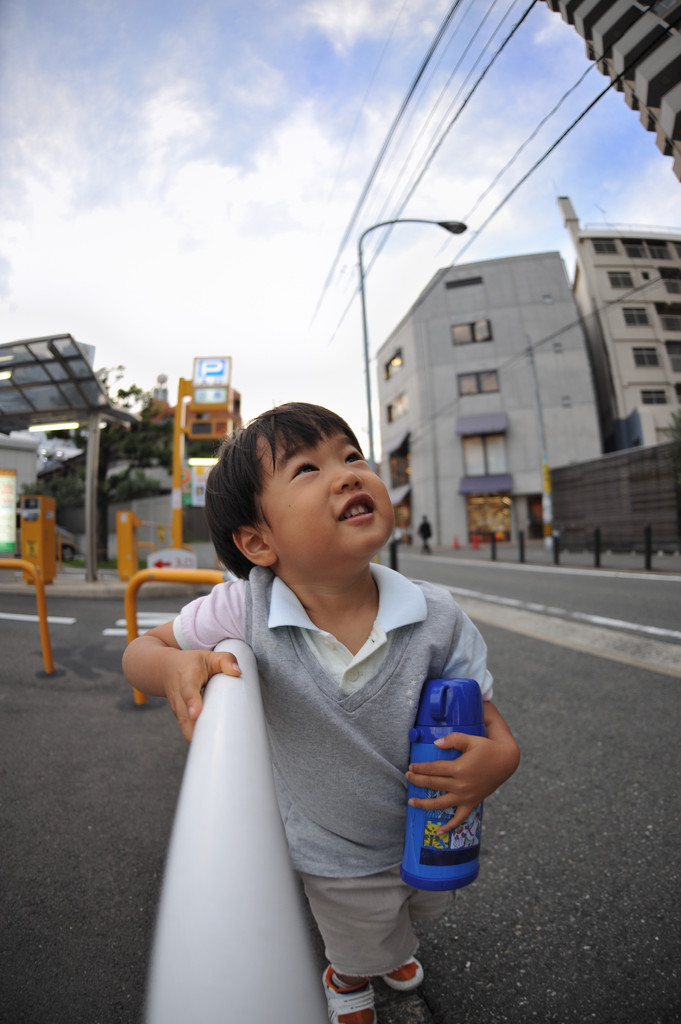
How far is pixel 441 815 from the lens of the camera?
0.98 metres

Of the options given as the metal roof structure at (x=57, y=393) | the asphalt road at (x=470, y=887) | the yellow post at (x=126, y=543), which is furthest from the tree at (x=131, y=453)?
the asphalt road at (x=470, y=887)

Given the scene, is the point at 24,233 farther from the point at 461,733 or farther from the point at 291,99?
the point at 461,733

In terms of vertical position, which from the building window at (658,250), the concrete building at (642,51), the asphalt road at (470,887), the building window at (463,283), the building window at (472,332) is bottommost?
the asphalt road at (470,887)

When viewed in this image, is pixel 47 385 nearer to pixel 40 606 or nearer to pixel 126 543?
pixel 40 606

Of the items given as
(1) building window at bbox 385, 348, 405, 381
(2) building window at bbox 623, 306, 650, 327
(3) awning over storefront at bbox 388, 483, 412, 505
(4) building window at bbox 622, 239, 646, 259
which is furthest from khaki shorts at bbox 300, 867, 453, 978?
(1) building window at bbox 385, 348, 405, 381

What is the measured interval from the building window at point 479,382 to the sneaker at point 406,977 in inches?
1164

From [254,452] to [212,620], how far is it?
0.38m

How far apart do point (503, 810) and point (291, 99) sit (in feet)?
8.44

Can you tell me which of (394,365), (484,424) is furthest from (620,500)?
(394,365)

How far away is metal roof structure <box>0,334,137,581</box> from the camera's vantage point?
9.86 feet

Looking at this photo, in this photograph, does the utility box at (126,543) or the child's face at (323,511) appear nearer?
the child's face at (323,511)

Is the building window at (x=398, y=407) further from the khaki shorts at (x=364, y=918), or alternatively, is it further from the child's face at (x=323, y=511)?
the khaki shorts at (x=364, y=918)

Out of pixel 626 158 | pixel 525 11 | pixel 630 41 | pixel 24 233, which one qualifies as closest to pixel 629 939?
pixel 626 158

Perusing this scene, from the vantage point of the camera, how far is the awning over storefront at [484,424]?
27.8 metres
